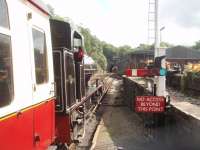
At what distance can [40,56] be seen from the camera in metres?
5.85

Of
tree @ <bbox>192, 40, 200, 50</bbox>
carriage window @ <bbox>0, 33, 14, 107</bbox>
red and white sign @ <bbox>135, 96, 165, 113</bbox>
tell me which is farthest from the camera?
tree @ <bbox>192, 40, 200, 50</bbox>

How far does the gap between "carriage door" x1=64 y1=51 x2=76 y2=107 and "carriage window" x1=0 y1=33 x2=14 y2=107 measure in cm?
320

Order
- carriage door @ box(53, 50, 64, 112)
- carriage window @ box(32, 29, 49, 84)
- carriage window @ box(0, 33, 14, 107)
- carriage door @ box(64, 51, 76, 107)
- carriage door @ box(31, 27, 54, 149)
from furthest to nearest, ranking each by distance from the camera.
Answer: carriage door @ box(64, 51, 76, 107) < carriage door @ box(53, 50, 64, 112) < carriage window @ box(32, 29, 49, 84) < carriage door @ box(31, 27, 54, 149) < carriage window @ box(0, 33, 14, 107)

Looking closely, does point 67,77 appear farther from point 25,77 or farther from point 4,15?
point 4,15

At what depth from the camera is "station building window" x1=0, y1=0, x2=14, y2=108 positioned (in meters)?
4.34

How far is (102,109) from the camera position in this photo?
2009 cm

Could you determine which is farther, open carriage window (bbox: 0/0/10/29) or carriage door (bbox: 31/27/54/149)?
carriage door (bbox: 31/27/54/149)

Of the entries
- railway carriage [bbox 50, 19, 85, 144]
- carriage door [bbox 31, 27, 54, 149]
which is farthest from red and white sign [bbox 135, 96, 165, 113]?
carriage door [bbox 31, 27, 54, 149]

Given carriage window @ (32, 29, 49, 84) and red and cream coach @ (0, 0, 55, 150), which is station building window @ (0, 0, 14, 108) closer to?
red and cream coach @ (0, 0, 55, 150)

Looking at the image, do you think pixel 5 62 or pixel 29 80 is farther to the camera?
pixel 29 80

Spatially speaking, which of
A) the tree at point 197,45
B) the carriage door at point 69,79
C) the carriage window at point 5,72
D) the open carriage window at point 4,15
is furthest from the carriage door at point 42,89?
the tree at point 197,45

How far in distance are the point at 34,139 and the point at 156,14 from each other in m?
8.74

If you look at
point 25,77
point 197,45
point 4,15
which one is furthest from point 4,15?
point 197,45

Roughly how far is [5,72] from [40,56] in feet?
4.65
